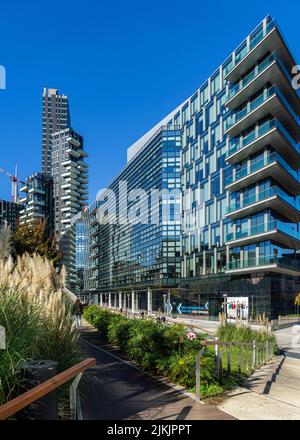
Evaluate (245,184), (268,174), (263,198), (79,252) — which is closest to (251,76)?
(268,174)

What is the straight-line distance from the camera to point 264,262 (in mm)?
42031

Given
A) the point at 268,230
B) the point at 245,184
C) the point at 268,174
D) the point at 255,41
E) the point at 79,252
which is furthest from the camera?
the point at 79,252

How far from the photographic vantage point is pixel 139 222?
78375 millimetres

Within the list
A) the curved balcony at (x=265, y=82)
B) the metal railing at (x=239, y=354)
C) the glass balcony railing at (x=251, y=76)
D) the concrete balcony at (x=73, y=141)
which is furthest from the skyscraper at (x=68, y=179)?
the metal railing at (x=239, y=354)

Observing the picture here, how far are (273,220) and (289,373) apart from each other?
29329mm

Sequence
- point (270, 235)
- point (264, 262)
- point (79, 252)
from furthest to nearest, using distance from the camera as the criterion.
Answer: point (79, 252), point (264, 262), point (270, 235)

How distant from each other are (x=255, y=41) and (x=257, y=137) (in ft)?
32.9

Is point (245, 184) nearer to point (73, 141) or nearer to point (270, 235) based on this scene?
point (270, 235)

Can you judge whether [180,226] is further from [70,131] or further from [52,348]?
[70,131]

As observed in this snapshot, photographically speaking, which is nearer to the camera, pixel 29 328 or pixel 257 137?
pixel 29 328

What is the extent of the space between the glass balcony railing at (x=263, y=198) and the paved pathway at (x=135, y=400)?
34575 mm

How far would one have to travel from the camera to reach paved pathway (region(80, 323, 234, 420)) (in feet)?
19.9

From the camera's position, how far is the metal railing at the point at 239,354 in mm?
7898

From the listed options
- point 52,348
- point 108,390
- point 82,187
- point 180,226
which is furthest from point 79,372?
point 82,187
